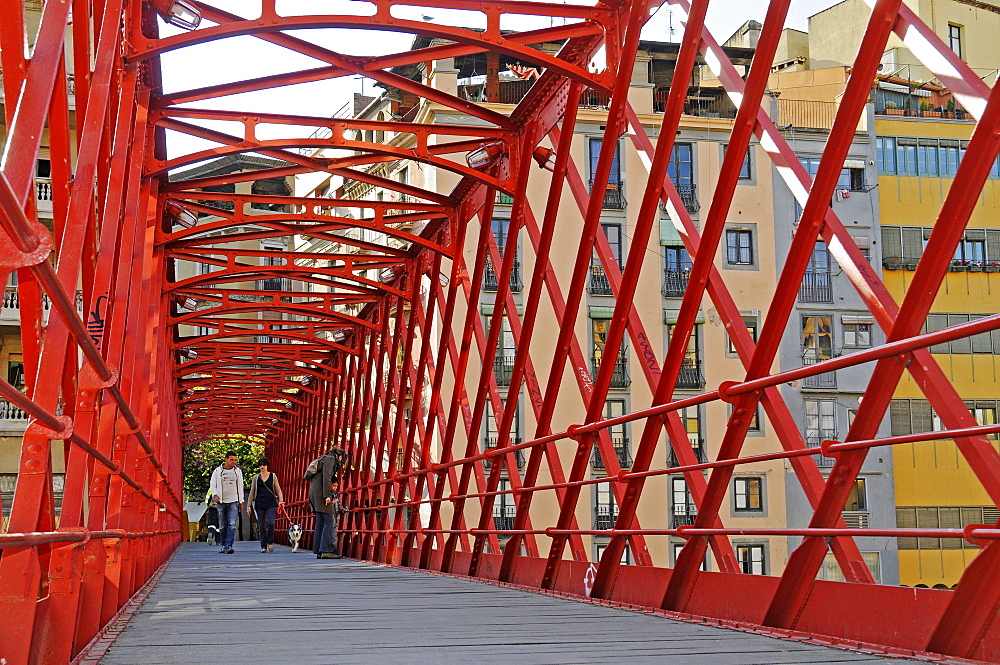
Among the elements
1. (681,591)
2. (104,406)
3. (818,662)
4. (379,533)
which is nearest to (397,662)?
(818,662)

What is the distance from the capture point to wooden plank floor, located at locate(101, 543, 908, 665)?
451 centimetres

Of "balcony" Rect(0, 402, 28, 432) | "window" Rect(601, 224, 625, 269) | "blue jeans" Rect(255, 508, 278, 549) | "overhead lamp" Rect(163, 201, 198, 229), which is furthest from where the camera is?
"window" Rect(601, 224, 625, 269)

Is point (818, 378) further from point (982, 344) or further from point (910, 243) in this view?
point (982, 344)

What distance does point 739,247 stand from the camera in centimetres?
3659

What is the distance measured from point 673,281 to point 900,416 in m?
8.12

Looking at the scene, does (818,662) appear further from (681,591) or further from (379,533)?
(379,533)

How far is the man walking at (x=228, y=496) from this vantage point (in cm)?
2027

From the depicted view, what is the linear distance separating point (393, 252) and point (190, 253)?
2.72 meters

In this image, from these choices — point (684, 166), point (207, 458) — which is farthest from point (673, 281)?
point (207, 458)

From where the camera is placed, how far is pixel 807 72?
38.0 metres

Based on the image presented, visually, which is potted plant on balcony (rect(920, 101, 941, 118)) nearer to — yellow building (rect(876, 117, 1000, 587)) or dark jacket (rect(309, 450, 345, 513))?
yellow building (rect(876, 117, 1000, 587))

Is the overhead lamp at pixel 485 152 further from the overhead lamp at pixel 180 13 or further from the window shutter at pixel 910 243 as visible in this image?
the window shutter at pixel 910 243

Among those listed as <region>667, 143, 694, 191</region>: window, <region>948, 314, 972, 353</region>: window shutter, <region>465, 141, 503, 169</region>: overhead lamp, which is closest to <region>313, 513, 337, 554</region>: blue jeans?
<region>465, 141, 503, 169</region>: overhead lamp

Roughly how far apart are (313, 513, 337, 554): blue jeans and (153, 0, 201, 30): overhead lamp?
9.32 m
